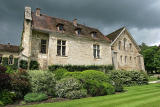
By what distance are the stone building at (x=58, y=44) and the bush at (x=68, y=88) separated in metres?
8.55

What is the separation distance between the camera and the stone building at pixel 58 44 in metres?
17.6

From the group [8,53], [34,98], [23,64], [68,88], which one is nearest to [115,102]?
[68,88]

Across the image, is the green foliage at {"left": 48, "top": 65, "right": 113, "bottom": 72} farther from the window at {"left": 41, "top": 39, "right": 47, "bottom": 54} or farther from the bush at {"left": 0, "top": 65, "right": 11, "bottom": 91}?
the bush at {"left": 0, "top": 65, "right": 11, "bottom": 91}

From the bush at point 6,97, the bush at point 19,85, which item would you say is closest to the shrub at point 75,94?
the bush at point 19,85

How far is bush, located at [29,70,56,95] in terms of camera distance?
9.80m

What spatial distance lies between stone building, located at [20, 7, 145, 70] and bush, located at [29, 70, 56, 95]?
7.48 meters

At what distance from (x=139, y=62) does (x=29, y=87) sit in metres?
28.1

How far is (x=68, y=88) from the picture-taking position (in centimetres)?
953

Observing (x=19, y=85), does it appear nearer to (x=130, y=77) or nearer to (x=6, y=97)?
(x=6, y=97)

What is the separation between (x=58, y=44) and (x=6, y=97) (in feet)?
40.6

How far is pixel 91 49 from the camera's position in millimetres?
23016

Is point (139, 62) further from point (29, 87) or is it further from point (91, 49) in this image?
point (29, 87)

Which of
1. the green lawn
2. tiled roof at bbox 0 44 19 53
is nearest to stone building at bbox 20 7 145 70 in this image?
the green lawn

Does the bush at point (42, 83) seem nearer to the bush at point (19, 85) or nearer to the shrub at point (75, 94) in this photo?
the bush at point (19, 85)
